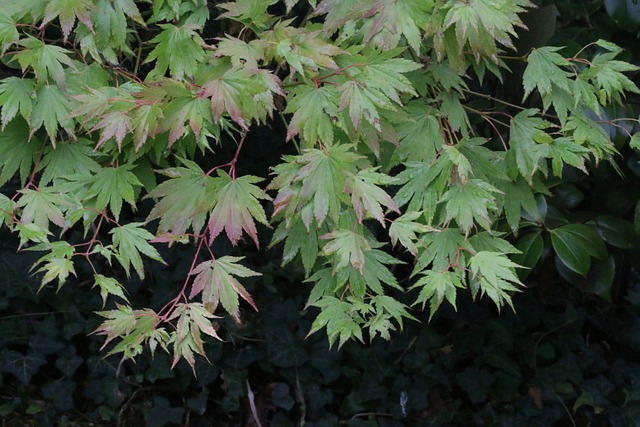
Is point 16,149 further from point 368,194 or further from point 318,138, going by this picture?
point 368,194

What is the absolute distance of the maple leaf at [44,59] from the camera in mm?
1627

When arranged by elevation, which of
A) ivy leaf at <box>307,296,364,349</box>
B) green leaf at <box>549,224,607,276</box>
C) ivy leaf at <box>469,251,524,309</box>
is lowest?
green leaf at <box>549,224,607,276</box>

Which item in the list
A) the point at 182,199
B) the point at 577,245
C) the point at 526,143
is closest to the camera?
the point at 182,199

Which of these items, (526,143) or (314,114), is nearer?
(314,114)

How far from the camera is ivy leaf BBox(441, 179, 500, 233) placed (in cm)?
164

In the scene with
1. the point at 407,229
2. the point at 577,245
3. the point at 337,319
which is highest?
the point at 407,229

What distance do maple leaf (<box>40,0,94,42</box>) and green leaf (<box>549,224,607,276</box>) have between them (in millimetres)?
1683

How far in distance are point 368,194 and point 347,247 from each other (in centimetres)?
12

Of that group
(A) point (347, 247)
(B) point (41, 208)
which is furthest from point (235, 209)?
(B) point (41, 208)

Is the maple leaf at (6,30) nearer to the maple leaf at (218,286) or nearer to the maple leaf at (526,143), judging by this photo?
the maple leaf at (218,286)

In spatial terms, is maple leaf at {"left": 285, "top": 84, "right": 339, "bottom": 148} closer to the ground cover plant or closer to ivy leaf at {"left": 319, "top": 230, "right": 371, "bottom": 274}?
the ground cover plant

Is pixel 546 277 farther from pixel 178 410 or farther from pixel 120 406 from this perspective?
pixel 120 406

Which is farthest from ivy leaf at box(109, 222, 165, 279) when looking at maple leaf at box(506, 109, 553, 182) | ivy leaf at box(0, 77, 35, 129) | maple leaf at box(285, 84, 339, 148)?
maple leaf at box(506, 109, 553, 182)

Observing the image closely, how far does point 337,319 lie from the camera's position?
172cm
